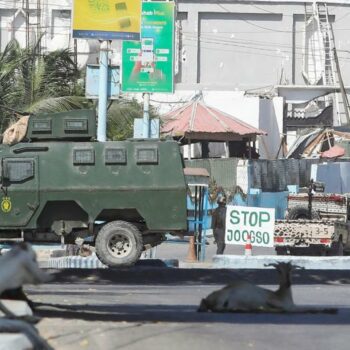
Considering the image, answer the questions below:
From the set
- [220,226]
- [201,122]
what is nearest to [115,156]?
[220,226]

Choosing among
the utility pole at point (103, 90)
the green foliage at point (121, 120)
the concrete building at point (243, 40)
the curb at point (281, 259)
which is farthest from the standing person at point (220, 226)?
the concrete building at point (243, 40)

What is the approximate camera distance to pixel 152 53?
73.5 ft

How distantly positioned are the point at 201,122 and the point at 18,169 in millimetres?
23079

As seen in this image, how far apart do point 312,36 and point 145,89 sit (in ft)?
85.5

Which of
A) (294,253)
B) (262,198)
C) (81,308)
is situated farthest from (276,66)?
(81,308)

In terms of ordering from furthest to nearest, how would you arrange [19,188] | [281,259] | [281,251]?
[281,251]
[281,259]
[19,188]

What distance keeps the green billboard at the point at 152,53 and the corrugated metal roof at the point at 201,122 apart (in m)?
14.3

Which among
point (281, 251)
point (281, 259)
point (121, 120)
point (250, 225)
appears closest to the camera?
point (281, 259)

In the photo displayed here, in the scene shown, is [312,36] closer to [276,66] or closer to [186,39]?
[276,66]

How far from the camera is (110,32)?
61.3 ft

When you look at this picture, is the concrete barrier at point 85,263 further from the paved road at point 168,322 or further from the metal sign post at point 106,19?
the paved road at point 168,322

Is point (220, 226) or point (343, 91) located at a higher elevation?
point (343, 91)

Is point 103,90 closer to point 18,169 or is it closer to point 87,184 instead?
point 87,184

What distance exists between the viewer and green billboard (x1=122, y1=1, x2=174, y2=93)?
881 inches
